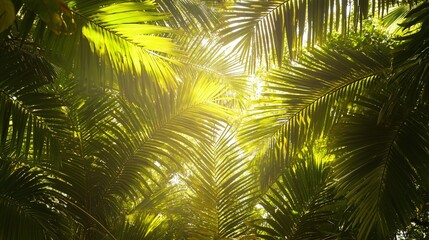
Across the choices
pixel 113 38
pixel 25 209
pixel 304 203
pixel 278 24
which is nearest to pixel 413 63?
pixel 278 24

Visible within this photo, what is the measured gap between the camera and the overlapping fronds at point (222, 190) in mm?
5160

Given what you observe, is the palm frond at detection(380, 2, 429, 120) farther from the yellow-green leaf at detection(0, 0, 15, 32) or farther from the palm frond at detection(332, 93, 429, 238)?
the yellow-green leaf at detection(0, 0, 15, 32)

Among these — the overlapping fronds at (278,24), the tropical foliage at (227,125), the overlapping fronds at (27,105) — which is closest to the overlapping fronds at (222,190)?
the tropical foliage at (227,125)

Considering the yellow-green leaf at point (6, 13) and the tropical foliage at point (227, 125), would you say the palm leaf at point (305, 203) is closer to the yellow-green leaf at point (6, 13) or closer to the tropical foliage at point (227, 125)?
the tropical foliage at point (227, 125)

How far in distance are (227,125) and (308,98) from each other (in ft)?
2.30

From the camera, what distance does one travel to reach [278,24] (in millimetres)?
3986

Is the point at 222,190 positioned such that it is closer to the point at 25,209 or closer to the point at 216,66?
the point at 216,66

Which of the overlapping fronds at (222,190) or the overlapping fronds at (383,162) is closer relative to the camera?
the overlapping fronds at (383,162)

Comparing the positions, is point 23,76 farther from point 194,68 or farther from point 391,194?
point 391,194

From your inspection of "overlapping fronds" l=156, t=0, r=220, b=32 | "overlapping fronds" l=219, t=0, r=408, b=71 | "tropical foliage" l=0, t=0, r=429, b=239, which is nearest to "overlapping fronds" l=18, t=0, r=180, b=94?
"tropical foliage" l=0, t=0, r=429, b=239

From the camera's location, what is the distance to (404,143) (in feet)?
14.6

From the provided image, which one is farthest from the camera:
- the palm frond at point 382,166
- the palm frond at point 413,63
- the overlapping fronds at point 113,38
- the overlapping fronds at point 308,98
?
the overlapping fronds at point 308,98

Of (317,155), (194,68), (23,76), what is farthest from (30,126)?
(317,155)

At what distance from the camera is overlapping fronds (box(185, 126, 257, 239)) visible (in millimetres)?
5160
